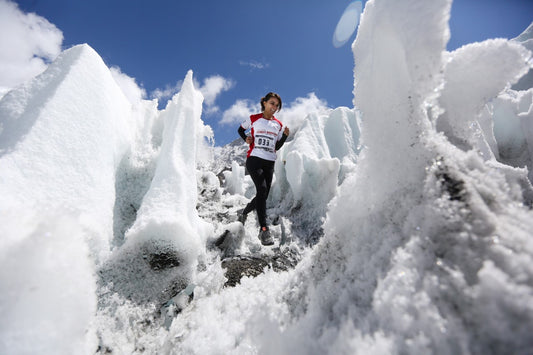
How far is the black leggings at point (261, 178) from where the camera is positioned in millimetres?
3304

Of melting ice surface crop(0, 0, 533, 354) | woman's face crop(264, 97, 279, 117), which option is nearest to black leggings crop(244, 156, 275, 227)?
woman's face crop(264, 97, 279, 117)

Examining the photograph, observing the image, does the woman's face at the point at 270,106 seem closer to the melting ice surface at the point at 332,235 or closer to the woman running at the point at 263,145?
the woman running at the point at 263,145

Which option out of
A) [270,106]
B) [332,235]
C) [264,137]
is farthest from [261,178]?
[332,235]

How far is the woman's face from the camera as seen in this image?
3535mm

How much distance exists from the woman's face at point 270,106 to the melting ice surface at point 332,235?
1593mm

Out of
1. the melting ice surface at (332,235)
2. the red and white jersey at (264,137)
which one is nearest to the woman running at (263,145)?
the red and white jersey at (264,137)

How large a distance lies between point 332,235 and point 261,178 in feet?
6.68

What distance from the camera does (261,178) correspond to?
3.35 meters

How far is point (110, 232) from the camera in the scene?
7.07ft

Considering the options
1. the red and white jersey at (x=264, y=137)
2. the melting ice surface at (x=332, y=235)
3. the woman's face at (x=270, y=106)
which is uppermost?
the woman's face at (x=270, y=106)

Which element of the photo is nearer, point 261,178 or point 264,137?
point 261,178

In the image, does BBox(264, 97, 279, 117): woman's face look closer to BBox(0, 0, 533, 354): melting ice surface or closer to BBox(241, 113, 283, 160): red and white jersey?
BBox(241, 113, 283, 160): red and white jersey

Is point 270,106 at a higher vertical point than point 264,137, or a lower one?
higher

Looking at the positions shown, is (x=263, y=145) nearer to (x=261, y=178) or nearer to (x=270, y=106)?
(x=261, y=178)
